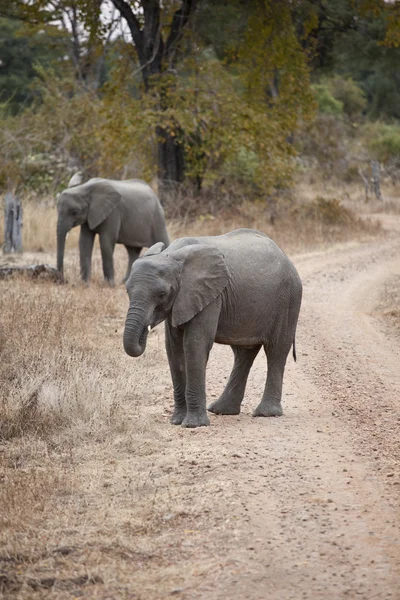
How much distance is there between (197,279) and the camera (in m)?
6.72

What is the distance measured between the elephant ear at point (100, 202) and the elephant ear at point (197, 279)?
22.6 ft

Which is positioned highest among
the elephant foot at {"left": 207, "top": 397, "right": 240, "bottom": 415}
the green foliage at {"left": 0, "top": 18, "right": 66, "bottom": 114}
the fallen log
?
the green foliage at {"left": 0, "top": 18, "right": 66, "bottom": 114}

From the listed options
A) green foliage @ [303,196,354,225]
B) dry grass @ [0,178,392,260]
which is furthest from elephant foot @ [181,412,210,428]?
green foliage @ [303,196,354,225]

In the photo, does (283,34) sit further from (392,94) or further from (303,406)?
(392,94)

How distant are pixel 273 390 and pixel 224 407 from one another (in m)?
0.39

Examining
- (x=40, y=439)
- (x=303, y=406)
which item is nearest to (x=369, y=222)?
(x=303, y=406)

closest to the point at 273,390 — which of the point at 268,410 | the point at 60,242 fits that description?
the point at 268,410

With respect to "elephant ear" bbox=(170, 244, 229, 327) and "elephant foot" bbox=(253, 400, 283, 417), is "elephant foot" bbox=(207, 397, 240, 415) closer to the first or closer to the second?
"elephant foot" bbox=(253, 400, 283, 417)

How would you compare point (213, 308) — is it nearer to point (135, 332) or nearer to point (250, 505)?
point (135, 332)

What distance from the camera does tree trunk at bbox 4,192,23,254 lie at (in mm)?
16359

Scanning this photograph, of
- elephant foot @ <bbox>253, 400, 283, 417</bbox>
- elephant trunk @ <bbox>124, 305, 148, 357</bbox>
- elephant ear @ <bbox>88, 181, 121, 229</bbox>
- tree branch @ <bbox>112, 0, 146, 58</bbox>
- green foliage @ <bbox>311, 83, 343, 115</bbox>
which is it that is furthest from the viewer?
green foliage @ <bbox>311, 83, 343, 115</bbox>

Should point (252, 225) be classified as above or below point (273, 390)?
below

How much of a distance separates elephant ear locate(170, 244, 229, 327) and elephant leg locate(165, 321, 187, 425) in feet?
1.02

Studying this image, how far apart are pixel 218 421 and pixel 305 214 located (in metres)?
14.6
